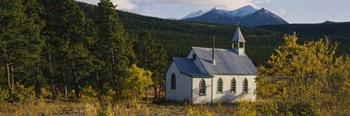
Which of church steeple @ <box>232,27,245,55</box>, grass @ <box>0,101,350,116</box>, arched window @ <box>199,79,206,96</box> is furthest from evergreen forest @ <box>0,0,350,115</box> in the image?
church steeple @ <box>232,27,245,55</box>

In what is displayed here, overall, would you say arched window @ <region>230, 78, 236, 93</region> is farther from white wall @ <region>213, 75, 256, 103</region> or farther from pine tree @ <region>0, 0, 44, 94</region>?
pine tree @ <region>0, 0, 44, 94</region>

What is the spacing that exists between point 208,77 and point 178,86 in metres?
3.21

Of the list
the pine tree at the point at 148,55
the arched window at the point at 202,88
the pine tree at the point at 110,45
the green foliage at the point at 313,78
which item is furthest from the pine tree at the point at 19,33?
the green foliage at the point at 313,78

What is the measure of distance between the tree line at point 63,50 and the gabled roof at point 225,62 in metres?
7.65

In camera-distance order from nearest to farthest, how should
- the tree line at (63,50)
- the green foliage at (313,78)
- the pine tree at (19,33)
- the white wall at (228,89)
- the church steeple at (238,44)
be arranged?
the green foliage at (313,78) → the pine tree at (19,33) → the tree line at (63,50) → the white wall at (228,89) → the church steeple at (238,44)

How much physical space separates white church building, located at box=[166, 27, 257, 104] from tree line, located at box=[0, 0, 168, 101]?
545 cm

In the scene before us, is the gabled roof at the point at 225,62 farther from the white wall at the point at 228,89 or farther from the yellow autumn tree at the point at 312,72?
the yellow autumn tree at the point at 312,72

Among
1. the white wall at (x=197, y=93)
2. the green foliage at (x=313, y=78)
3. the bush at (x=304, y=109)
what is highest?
the green foliage at (x=313, y=78)

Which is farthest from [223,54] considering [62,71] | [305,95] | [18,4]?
[305,95]

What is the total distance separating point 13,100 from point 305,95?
18.8 m

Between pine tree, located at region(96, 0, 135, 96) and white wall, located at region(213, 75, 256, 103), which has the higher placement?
pine tree, located at region(96, 0, 135, 96)

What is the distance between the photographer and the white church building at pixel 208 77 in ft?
144

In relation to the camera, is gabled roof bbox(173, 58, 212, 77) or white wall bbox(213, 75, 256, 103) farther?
white wall bbox(213, 75, 256, 103)

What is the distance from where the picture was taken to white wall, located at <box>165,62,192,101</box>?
43812 mm
